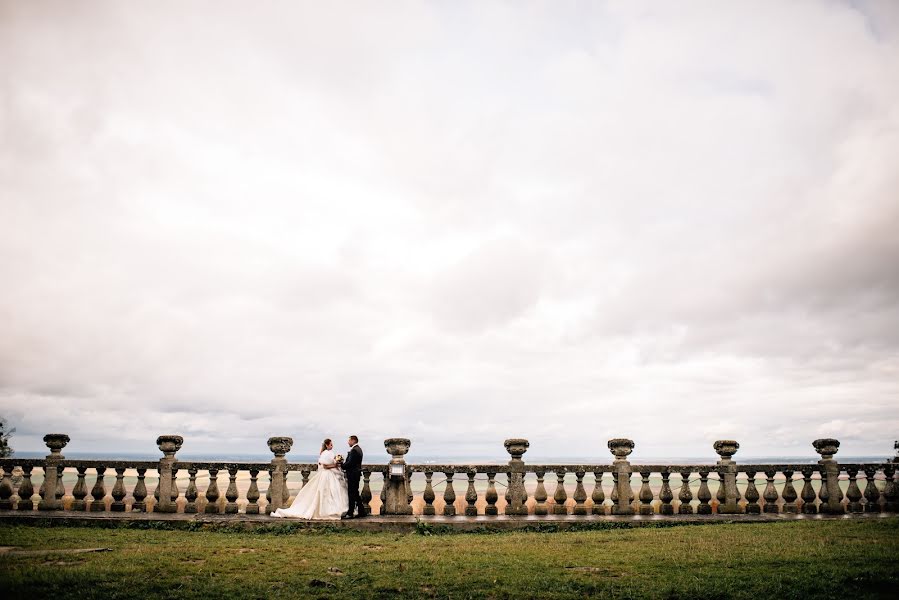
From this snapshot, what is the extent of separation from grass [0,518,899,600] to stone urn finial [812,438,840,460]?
2.53m

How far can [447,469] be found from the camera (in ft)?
50.1

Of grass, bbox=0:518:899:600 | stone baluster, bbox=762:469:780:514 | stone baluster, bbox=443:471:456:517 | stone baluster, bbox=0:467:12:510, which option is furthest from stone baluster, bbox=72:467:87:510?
stone baluster, bbox=762:469:780:514

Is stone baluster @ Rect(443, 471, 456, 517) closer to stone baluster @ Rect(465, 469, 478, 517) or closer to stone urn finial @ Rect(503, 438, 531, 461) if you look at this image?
stone baluster @ Rect(465, 469, 478, 517)

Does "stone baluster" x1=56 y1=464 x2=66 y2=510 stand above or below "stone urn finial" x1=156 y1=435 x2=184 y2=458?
below

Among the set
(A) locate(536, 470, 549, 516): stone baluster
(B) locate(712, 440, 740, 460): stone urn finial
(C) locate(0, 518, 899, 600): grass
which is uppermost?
(B) locate(712, 440, 740, 460): stone urn finial

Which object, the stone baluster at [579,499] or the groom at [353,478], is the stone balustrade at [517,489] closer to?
the stone baluster at [579,499]

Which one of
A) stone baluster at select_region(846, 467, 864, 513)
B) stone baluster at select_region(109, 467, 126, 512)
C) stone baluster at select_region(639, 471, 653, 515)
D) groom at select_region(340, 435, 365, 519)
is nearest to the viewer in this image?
groom at select_region(340, 435, 365, 519)

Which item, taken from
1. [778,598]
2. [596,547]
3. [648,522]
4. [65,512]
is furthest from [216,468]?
[778,598]

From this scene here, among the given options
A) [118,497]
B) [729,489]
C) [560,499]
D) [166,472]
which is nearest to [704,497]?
[729,489]

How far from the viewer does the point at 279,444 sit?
51.6 ft

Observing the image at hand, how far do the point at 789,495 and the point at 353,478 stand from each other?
10.8 metres

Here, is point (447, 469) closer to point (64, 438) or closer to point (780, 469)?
point (780, 469)

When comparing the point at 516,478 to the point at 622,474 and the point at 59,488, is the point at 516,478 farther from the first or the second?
the point at 59,488

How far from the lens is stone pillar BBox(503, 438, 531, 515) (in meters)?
15.0
